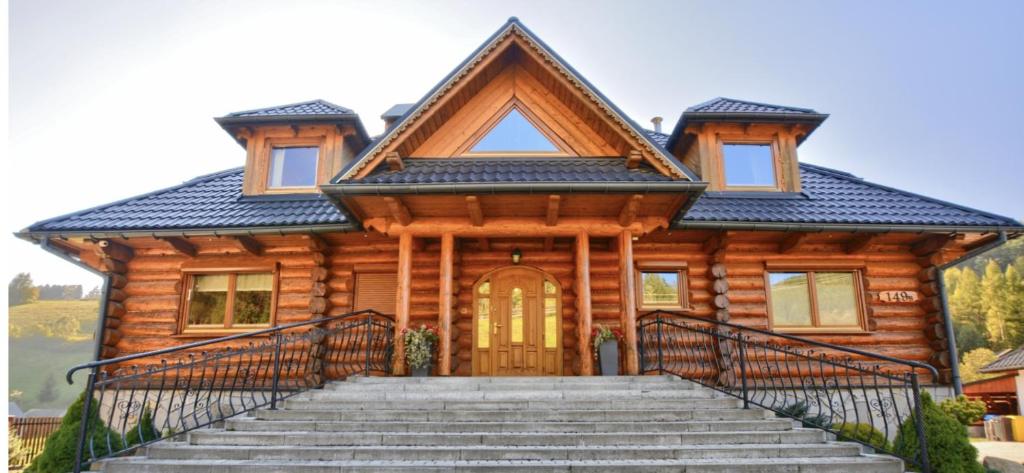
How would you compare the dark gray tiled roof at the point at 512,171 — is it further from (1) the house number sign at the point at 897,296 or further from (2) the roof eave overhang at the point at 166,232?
(1) the house number sign at the point at 897,296

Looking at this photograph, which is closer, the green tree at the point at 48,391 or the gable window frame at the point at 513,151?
the gable window frame at the point at 513,151

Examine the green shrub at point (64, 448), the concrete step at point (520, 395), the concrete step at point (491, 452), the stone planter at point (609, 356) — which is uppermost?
the stone planter at point (609, 356)

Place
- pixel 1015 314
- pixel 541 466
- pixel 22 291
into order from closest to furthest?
pixel 541 466 < pixel 1015 314 < pixel 22 291

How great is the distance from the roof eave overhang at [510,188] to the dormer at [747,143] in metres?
3.37

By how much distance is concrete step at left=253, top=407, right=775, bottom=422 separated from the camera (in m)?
6.45

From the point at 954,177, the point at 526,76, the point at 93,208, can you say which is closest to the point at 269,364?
the point at 93,208

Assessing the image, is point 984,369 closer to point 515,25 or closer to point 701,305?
point 701,305

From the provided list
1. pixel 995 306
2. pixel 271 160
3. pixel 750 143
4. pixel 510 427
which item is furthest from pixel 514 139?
pixel 995 306

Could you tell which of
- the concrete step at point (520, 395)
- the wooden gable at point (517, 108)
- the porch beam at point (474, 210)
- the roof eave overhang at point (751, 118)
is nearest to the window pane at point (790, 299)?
the roof eave overhang at point (751, 118)

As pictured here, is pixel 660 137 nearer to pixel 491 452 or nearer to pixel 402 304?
pixel 402 304

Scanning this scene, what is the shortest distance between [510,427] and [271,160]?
A: 8.51 m

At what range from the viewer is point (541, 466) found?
17.1 feet

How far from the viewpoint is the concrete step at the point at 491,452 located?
18.1 ft

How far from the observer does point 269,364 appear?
10.5 meters
